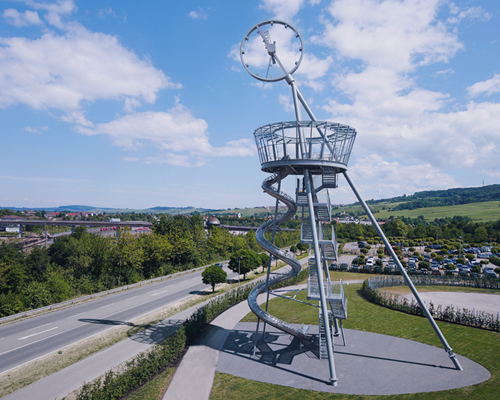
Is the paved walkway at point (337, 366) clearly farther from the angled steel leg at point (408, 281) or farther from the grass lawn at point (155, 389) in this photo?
the angled steel leg at point (408, 281)

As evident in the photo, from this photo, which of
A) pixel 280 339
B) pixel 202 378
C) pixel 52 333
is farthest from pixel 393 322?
pixel 52 333

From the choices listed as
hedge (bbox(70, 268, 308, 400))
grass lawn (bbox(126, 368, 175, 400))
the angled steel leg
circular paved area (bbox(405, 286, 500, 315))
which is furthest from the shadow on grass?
circular paved area (bbox(405, 286, 500, 315))

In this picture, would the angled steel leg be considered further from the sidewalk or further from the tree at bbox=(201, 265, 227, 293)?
the tree at bbox=(201, 265, 227, 293)

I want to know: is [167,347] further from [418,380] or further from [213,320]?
[418,380]

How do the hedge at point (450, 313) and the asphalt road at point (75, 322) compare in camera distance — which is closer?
the asphalt road at point (75, 322)

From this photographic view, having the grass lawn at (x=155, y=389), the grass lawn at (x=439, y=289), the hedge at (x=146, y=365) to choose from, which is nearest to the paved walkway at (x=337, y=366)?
the grass lawn at (x=155, y=389)

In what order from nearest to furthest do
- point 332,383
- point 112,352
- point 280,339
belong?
point 332,383
point 112,352
point 280,339

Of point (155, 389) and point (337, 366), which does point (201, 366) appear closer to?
point (155, 389)
